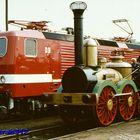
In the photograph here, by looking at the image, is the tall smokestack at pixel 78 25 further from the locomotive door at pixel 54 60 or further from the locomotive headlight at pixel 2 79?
the locomotive door at pixel 54 60

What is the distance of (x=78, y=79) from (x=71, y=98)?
1.97 feet

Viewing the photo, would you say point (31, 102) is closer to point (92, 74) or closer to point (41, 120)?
point (41, 120)

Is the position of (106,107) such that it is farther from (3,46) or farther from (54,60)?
(3,46)

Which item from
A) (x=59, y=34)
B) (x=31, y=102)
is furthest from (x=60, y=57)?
(x=31, y=102)

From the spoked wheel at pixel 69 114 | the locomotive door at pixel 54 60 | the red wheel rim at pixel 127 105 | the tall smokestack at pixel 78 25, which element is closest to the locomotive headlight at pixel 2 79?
the locomotive door at pixel 54 60

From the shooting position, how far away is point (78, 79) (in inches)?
445

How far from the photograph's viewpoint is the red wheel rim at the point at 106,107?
11422mm

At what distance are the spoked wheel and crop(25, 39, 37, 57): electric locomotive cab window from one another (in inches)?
96.9

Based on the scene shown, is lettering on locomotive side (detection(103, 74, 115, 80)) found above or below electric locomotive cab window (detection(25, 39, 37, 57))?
below

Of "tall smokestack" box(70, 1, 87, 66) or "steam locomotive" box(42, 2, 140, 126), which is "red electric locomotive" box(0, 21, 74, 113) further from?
"tall smokestack" box(70, 1, 87, 66)

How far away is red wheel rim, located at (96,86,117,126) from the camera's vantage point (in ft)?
37.5

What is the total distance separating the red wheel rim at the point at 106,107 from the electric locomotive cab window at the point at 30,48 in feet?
10.5

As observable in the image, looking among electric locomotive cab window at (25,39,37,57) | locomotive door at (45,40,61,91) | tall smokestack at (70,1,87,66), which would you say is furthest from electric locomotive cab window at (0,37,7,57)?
tall smokestack at (70,1,87,66)

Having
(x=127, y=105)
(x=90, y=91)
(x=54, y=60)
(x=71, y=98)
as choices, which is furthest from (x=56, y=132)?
(x=54, y=60)
